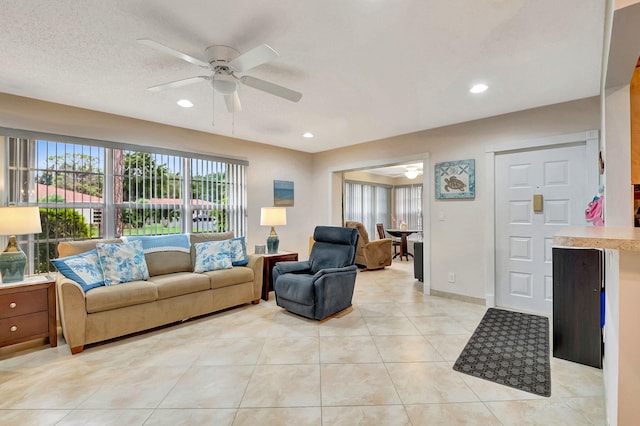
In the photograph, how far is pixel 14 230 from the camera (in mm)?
2506

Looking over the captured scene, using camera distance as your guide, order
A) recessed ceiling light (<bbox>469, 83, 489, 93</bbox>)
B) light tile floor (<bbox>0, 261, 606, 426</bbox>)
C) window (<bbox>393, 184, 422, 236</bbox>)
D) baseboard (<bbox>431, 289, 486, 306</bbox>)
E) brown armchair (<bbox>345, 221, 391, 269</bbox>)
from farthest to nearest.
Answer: window (<bbox>393, 184, 422, 236</bbox>)
brown armchair (<bbox>345, 221, 391, 269</bbox>)
baseboard (<bbox>431, 289, 486, 306</bbox>)
recessed ceiling light (<bbox>469, 83, 489, 93</bbox>)
light tile floor (<bbox>0, 261, 606, 426</bbox>)

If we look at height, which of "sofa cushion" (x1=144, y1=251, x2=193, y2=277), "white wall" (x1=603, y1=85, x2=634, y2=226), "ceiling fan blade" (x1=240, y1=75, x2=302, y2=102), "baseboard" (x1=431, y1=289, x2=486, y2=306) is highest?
"ceiling fan blade" (x1=240, y1=75, x2=302, y2=102)

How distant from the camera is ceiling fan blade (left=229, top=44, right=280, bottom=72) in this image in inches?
70.1

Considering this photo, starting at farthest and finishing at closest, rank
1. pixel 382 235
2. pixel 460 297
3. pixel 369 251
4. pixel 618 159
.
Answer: pixel 382 235 < pixel 369 251 < pixel 460 297 < pixel 618 159

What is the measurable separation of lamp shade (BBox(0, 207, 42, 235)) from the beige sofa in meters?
0.35

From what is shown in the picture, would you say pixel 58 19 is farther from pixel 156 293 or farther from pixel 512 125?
pixel 512 125

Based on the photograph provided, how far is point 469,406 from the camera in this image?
1815mm

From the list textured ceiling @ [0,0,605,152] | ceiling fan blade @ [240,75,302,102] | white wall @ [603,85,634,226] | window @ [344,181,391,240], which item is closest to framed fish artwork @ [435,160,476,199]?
textured ceiling @ [0,0,605,152]

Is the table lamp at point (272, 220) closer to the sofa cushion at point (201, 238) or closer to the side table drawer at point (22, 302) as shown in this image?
the sofa cushion at point (201, 238)

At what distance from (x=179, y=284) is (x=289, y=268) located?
48.8 inches

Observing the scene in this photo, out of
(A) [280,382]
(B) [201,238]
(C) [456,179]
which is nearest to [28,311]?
(B) [201,238]

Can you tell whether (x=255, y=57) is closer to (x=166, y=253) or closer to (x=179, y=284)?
(x=179, y=284)

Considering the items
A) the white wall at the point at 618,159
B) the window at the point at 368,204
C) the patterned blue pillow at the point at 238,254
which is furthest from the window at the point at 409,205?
the white wall at the point at 618,159

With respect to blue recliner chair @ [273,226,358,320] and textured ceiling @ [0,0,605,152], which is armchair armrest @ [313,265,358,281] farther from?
textured ceiling @ [0,0,605,152]
